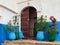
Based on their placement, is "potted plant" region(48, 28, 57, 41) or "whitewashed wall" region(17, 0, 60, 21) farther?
"whitewashed wall" region(17, 0, 60, 21)

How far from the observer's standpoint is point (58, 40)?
7301 mm

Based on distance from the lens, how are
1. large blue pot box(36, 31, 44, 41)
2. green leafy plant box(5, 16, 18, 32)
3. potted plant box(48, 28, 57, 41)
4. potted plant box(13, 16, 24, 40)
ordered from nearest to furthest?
1. potted plant box(48, 28, 57, 41)
2. large blue pot box(36, 31, 44, 41)
3. green leafy plant box(5, 16, 18, 32)
4. potted plant box(13, 16, 24, 40)

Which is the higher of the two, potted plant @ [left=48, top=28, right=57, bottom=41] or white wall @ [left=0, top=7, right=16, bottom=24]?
white wall @ [left=0, top=7, right=16, bottom=24]

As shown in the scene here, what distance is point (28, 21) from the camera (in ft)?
26.9

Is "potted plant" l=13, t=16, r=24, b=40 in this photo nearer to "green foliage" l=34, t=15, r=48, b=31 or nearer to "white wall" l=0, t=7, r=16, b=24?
"white wall" l=0, t=7, r=16, b=24

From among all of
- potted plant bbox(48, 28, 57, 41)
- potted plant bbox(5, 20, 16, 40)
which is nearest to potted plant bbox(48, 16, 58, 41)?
potted plant bbox(48, 28, 57, 41)

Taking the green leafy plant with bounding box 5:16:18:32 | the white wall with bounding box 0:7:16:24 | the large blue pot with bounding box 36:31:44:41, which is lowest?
the large blue pot with bounding box 36:31:44:41

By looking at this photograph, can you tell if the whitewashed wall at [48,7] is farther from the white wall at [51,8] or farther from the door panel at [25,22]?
the door panel at [25,22]

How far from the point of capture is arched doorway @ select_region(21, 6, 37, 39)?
8.13 m

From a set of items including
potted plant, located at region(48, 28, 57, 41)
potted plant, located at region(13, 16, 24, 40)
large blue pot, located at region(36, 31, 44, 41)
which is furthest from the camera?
potted plant, located at region(13, 16, 24, 40)

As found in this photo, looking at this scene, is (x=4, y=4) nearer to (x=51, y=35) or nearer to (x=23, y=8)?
(x=23, y=8)

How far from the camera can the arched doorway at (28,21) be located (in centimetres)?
813

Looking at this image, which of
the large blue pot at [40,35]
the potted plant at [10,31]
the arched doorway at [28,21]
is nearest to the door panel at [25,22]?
the arched doorway at [28,21]

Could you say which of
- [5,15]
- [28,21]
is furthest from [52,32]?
[5,15]
